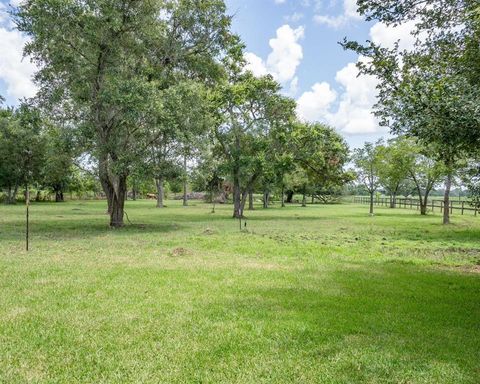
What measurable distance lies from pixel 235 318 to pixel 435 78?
548 centimetres

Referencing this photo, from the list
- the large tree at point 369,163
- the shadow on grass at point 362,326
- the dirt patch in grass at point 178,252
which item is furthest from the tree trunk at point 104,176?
the large tree at point 369,163

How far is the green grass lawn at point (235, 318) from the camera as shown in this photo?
4320 millimetres

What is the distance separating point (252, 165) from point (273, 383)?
2319cm

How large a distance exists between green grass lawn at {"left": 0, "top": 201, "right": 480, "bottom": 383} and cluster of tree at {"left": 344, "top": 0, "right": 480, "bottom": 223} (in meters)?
2.88

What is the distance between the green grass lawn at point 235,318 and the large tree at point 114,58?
306 inches

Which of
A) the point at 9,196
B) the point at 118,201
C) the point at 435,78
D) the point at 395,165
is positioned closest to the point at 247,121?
the point at 118,201

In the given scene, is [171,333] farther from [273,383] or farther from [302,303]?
[302,303]

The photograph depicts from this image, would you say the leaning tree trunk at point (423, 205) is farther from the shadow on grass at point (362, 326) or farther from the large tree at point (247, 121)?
the shadow on grass at point (362, 326)

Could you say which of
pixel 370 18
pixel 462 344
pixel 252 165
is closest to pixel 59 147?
pixel 252 165

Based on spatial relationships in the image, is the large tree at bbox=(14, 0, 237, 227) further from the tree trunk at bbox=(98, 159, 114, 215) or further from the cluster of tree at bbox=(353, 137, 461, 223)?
the cluster of tree at bbox=(353, 137, 461, 223)

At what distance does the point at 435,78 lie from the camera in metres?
7.35

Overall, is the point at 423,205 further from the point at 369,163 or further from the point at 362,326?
the point at 362,326

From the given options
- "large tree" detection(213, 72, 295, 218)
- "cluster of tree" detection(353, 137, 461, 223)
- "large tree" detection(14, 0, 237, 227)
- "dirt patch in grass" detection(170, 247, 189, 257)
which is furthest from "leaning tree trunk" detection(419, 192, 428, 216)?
"dirt patch in grass" detection(170, 247, 189, 257)

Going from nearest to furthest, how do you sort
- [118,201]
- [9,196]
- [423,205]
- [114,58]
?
[114,58], [118,201], [423,205], [9,196]
